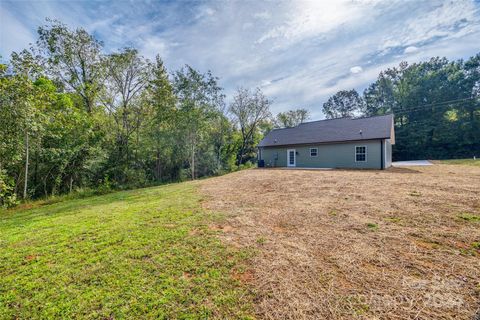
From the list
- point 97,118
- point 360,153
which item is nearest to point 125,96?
point 97,118

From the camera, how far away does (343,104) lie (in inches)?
1494

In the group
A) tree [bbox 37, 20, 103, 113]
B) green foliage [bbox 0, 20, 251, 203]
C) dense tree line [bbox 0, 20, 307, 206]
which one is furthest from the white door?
tree [bbox 37, 20, 103, 113]

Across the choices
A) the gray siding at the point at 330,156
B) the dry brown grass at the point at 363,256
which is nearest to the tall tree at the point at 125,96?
the gray siding at the point at 330,156

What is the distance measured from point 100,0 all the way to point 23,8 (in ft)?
10.5

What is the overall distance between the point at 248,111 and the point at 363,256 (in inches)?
810

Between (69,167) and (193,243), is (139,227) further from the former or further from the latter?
(69,167)

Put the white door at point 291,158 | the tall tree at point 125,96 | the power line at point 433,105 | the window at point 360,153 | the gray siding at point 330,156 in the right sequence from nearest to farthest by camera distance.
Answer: the tall tree at point 125,96, the gray siding at point 330,156, the window at point 360,153, the white door at point 291,158, the power line at point 433,105

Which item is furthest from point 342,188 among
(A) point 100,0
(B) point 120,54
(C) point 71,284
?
(B) point 120,54

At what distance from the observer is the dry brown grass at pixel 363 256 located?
1689 mm

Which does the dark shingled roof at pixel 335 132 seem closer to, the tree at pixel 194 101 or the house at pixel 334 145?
the house at pixel 334 145

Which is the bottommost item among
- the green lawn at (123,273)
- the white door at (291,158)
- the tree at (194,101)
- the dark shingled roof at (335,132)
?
the green lawn at (123,273)

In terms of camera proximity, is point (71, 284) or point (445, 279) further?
point (71, 284)

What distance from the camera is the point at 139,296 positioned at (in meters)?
1.92

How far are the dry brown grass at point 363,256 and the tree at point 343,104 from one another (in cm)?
3727
